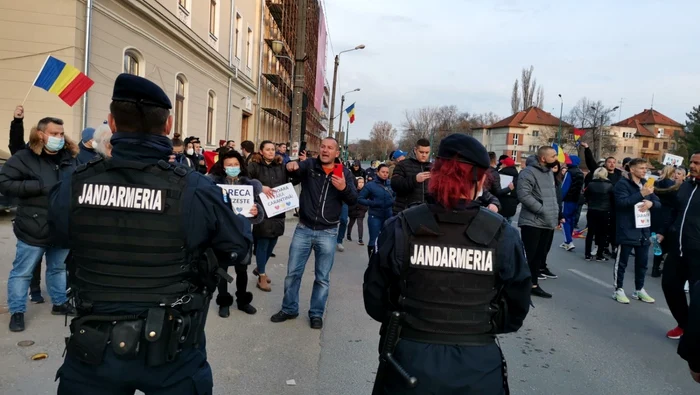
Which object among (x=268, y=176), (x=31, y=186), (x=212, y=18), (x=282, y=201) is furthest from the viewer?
(x=212, y=18)

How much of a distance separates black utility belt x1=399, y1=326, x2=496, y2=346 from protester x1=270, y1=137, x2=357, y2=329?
9.65ft

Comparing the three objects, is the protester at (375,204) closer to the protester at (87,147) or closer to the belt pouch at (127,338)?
the protester at (87,147)

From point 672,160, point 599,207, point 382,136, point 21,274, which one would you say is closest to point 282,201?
point 21,274

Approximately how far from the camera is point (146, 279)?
204cm

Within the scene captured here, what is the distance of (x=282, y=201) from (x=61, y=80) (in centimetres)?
425

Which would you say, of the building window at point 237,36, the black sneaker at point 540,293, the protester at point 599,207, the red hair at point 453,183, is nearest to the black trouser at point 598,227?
the protester at point 599,207

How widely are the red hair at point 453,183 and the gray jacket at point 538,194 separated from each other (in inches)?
184

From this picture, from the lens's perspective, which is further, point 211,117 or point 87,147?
point 211,117

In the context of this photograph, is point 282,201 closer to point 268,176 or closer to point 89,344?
point 268,176

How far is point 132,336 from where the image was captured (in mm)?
1979

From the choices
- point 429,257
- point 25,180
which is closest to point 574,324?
point 429,257

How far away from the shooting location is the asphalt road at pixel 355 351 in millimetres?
3734

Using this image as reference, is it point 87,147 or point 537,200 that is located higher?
point 87,147

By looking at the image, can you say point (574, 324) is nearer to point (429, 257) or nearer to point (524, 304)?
point (524, 304)
